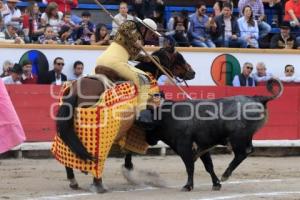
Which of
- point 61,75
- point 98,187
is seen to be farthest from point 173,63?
point 61,75

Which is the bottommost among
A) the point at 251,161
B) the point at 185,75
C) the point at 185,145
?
the point at 251,161

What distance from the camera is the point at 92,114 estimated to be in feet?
25.1

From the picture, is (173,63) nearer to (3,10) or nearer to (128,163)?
(128,163)

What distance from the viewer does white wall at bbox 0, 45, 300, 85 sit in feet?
39.4

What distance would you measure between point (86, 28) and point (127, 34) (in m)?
4.99

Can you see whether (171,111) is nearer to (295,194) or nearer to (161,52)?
(161,52)

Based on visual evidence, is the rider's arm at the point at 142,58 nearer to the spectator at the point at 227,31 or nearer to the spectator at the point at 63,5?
the spectator at the point at 63,5

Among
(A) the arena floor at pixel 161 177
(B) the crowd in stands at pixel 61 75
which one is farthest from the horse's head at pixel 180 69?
(B) the crowd in stands at pixel 61 75

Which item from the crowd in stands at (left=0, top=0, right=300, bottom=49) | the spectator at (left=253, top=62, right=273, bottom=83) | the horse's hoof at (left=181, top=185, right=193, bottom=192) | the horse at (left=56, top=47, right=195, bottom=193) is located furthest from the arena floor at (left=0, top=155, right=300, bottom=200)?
the crowd in stands at (left=0, top=0, right=300, bottom=49)

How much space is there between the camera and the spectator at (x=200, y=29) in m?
13.4

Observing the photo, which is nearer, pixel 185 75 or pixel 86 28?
pixel 185 75

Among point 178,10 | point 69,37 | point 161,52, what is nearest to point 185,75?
point 161,52

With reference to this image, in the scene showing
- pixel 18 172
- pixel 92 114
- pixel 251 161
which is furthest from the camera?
pixel 251 161

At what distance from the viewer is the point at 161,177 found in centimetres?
903
